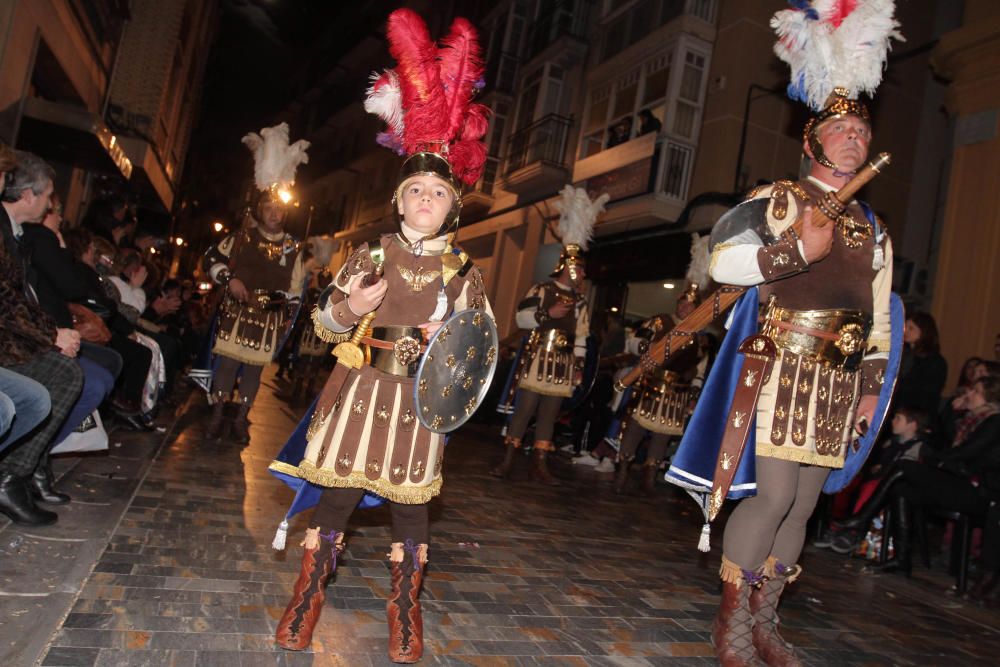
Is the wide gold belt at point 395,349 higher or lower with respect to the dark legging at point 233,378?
higher

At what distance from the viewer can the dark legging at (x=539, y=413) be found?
690 centimetres

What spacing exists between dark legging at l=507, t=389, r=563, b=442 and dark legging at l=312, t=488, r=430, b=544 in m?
4.34

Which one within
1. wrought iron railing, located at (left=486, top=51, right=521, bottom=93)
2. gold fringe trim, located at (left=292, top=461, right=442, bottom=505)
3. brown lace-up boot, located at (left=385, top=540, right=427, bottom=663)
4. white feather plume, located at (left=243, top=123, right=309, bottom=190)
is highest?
wrought iron railing, located at (left=486, top=51, right=521, bottom=93)

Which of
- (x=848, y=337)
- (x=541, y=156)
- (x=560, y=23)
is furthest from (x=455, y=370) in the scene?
(x=560, y=23)

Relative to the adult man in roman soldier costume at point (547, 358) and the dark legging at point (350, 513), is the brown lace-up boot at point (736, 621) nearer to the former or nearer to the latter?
the dark legging at point (350, 513)

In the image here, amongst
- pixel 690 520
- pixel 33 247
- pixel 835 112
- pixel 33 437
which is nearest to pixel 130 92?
pixel 33 247

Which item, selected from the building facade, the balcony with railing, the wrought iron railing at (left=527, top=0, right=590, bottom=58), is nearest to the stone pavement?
the building facade

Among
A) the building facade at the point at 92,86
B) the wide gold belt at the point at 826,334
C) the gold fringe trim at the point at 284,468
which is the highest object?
the building facade at the point at 92,86

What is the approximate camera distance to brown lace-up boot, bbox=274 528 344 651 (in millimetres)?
2381

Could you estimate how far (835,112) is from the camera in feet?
9.79

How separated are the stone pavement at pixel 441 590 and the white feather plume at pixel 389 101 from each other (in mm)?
2079


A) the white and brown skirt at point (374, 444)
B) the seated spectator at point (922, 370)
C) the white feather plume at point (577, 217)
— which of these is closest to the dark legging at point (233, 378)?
the white feather plume at point (577, 217)

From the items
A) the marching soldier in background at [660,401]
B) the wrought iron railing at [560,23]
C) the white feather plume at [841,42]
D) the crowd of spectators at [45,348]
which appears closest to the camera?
the white feather plume at [841,42]

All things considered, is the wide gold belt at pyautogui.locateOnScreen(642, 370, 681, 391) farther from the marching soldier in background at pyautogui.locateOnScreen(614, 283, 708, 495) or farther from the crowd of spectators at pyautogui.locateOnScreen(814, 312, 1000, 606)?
the crowd of spectators at pyautogui.locateOnScreen(814, 312, 1000, 606)
